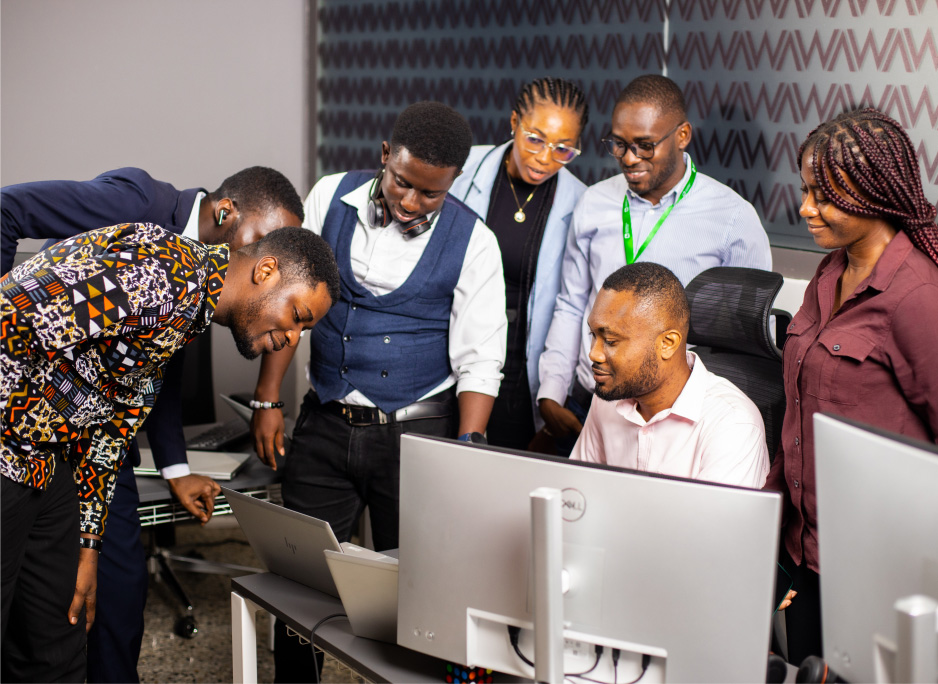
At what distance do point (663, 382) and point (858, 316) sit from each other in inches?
15.6

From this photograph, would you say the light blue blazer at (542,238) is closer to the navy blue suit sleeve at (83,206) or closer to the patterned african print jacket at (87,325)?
the navy blue suit sleeve at (83,206)

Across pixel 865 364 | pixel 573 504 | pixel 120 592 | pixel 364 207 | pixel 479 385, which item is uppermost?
pixel 364 207

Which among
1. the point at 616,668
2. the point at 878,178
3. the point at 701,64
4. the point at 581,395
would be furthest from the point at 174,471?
the point at 701,64

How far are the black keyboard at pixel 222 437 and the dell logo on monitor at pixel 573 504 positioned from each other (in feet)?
6.09

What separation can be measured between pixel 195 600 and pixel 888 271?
2645 mm

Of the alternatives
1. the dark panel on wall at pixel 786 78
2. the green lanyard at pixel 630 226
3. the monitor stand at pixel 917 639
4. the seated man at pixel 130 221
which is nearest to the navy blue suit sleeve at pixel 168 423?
the seated man at pixel 130 221

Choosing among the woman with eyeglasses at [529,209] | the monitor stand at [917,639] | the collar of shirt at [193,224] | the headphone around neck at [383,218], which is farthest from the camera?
the woman with eyeglasses at [529,209]

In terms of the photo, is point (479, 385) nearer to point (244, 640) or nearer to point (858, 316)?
point (244, 640)

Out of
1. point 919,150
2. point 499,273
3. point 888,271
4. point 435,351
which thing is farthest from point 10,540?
point 919,150

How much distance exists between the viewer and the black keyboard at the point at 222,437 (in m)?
2.81

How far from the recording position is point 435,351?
7.47ft

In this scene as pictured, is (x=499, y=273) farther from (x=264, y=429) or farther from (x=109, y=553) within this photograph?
(x=109, y=553)

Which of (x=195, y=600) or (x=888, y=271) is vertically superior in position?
(x=888, y=271)

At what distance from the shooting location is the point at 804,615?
1.62 meters
